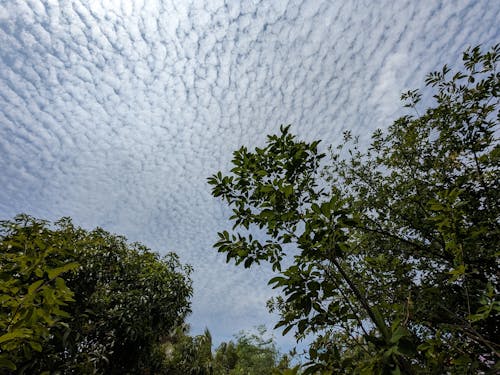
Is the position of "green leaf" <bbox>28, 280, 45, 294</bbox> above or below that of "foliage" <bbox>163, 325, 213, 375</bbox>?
below

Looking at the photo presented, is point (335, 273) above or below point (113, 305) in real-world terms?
below

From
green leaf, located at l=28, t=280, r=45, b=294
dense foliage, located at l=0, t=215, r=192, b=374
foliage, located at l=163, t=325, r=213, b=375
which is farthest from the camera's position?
foliage, located at l=163, t=325, r=213, b=375

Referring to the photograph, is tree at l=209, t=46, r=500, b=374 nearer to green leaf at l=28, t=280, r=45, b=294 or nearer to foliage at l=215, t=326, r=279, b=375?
green leaf at l=28, t=280, r=45, b=294

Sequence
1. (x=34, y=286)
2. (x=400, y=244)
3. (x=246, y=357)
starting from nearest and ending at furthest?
(x=34, y=286) < (x=400, y=244) < (x=246, y=357)

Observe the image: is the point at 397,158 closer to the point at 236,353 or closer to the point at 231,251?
the point at 231,251

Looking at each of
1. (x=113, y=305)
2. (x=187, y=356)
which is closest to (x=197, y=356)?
(x=187, y=356)

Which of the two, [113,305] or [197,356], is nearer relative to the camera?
[113,305]

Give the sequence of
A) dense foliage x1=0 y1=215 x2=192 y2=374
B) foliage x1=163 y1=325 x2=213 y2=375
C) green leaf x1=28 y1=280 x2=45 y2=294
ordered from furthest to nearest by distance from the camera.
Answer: foliage x1=163 y1=325 x2=213 y2=375, dense foliage x1=0 y1=215 x2=192 y2=374, green leaf x1=28 y1=280 x2=45 y2=294

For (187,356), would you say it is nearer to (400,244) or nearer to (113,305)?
(113,305)

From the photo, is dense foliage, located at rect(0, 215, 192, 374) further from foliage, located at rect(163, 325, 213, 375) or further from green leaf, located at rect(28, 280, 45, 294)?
green leaf, located at rect(28, 280, 45, 294)


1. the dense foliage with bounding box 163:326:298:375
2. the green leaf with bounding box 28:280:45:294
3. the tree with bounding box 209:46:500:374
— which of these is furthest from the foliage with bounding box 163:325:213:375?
the green leaf with bounding box 28:280:45:294

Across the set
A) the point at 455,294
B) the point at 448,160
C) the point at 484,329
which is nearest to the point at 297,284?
the point at 455,294

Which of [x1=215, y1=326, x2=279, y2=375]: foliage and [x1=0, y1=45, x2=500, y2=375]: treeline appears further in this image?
[x1=215, y1=326, x2=279, y2=375]: foliage

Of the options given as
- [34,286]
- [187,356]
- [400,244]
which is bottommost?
[34,286]
